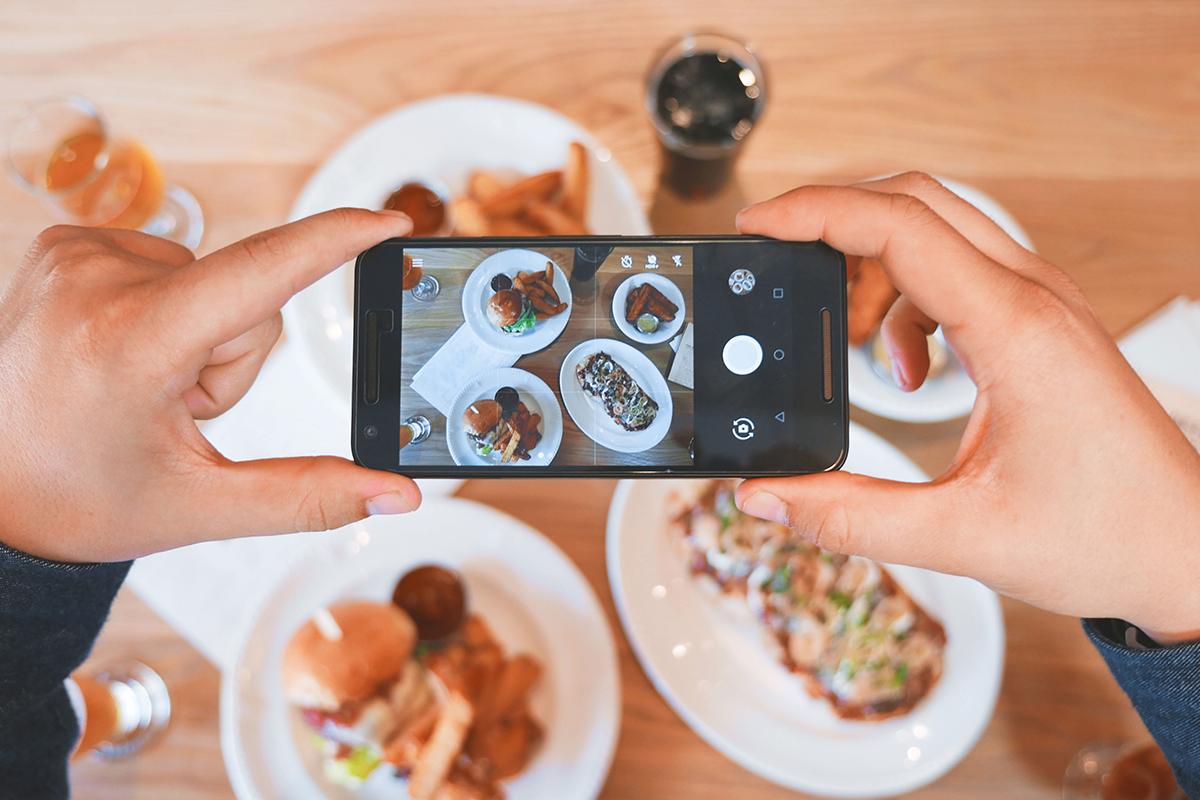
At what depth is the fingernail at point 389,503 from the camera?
71cm

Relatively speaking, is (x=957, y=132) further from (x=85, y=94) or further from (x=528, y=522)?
(x=85, y=94)

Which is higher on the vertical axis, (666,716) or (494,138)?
(494,138)

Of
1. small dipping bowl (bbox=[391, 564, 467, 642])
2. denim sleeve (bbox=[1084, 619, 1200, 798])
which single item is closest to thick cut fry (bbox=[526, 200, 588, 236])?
small dipping bowl (bbox=[391, 564, 467, 642])

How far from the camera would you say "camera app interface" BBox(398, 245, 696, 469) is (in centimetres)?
73

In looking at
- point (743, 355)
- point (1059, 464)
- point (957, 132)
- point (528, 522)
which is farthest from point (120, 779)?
point (957, 132)

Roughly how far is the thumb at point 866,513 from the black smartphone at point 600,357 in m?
0.02

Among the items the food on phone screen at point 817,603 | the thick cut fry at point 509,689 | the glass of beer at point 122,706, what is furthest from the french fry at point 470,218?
the glass of beer at point 122,706

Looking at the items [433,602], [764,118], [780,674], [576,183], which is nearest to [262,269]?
[576,183]

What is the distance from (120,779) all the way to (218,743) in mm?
154

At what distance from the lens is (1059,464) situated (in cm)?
68

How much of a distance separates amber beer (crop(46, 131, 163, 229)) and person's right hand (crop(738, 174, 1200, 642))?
1.03m

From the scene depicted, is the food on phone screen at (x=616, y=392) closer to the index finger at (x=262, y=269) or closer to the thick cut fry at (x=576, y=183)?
the index finger at (x=262, y=269)

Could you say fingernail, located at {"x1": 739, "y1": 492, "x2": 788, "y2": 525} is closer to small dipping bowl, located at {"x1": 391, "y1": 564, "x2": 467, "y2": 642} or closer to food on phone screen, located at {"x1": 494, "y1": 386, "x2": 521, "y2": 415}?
food on phone screen, located at {"x1": 494, "y1": 386, "x2": 521, "y2": 415}

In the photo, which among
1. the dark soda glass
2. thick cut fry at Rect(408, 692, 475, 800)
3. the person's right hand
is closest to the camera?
the person's right hand
